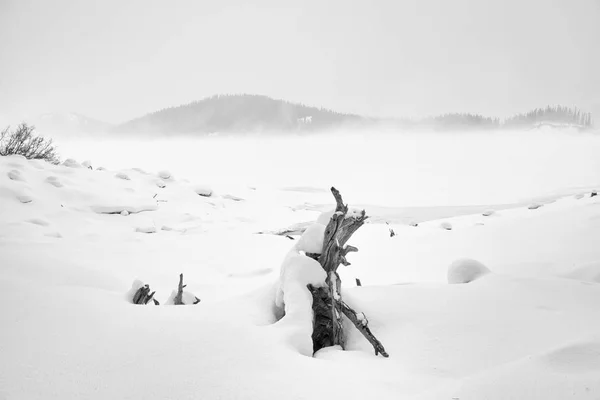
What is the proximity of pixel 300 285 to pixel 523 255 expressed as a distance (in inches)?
228

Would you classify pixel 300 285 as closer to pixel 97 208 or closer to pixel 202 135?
pixel 97 208

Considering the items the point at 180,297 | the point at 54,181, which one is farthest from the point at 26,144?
the point at 180,297

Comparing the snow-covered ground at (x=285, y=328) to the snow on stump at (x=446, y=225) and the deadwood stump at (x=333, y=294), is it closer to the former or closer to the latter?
the deadwood stump at (x=333, y=294)

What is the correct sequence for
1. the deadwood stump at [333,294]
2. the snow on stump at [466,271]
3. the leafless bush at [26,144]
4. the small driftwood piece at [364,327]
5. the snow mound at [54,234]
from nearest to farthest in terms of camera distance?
the small driftwood piece at [364,327] < the deadwood stump at [333,294] < the snow on stump at [466,271] < the snow mound at [54,234] < the leafless bush at [26,144]

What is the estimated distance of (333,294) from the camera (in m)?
2.91

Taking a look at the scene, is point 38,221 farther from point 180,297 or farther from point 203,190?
point 203,190

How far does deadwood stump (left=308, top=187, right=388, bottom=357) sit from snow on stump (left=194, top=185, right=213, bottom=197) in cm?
1319

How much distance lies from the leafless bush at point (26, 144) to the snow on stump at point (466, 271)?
17300mm

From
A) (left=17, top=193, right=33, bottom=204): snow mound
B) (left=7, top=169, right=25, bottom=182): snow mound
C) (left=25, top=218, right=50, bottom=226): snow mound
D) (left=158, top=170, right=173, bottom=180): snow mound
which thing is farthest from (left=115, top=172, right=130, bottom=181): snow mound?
(left=25, top=218, right=50, bottom=226): snow mound

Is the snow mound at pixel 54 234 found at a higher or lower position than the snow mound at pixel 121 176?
lower

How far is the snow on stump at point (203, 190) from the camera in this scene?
15.5m

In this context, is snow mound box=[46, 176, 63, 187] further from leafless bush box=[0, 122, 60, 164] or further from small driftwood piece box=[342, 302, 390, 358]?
small driftwood piece box=[342, 302, 390, 358]

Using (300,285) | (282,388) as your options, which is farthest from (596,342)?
(300,285)

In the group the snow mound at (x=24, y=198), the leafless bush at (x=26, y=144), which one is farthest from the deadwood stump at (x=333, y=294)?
the leafless bush at (x=26, y=144)
